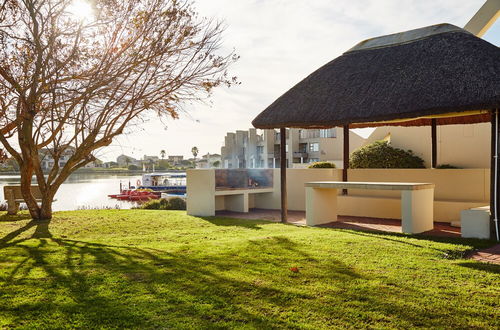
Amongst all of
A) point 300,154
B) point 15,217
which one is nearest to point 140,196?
point 300,154

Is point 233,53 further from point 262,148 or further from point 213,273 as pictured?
point 262,148

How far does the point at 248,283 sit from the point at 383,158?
31.0 ft

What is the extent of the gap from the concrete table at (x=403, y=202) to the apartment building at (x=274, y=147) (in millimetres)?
28447

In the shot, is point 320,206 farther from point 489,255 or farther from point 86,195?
point 86,195

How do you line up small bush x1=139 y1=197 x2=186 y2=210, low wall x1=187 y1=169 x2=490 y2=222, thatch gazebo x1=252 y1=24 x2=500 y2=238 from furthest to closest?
small bush x1=139 y1=197 x2=186 y2=210 → low wall x1=187 y1=169 x2=490 y2=222 → thatch gazebo x1=252 y1=24 x2=500 y2=238

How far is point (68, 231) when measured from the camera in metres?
8.55

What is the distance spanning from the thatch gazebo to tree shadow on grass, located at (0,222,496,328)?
3.79 metres

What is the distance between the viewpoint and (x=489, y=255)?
578 cm

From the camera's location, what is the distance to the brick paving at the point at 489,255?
17.9ft

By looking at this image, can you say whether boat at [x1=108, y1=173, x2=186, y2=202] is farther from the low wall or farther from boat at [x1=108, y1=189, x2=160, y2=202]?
the low wall

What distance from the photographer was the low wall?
9781 millimetres

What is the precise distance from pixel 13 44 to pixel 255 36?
Result: 17.7 feet

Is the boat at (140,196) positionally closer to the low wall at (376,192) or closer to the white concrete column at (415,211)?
the low wall at (376,192)

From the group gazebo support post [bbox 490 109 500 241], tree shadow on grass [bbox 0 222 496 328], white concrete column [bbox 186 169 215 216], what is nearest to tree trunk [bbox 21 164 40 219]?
white concrete column [bbox 186 169 215 216]
